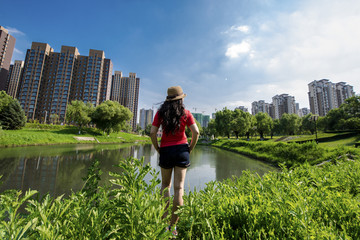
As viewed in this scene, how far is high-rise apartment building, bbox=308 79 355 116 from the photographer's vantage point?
9938 cm

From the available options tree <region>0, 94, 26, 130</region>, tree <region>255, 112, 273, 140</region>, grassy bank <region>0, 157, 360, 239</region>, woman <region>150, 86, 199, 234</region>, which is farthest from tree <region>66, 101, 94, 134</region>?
tree <region>255, 112, 273, 140</region>

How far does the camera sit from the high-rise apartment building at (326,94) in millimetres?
99375

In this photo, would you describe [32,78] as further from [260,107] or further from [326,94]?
[326,94]

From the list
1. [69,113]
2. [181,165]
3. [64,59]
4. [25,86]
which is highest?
[64,59]

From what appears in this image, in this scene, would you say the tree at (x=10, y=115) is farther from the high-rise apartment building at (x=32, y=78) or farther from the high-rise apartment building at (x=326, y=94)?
the high-rise apartment building at (x=326, y=94)

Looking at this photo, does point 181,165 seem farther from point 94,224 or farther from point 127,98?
point 127,98

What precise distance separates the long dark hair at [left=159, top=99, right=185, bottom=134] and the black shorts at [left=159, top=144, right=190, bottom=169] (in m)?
0.31

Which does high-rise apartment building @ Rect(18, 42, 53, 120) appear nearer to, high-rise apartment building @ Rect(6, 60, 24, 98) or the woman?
high-rise apartment building @ Rect(6, 60, 24, 98)

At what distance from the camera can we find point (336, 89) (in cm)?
10138

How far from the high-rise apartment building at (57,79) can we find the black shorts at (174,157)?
97.0m

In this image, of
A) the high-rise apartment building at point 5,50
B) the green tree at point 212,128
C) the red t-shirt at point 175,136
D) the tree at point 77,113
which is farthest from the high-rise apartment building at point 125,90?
the red t-shirt at point 175,136

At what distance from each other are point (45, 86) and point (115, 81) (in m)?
49.6

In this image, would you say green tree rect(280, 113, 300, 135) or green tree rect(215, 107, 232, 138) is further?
green tree rect(280, 113, 300, 135)

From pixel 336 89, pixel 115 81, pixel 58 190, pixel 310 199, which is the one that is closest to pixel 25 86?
pixel 115 81
